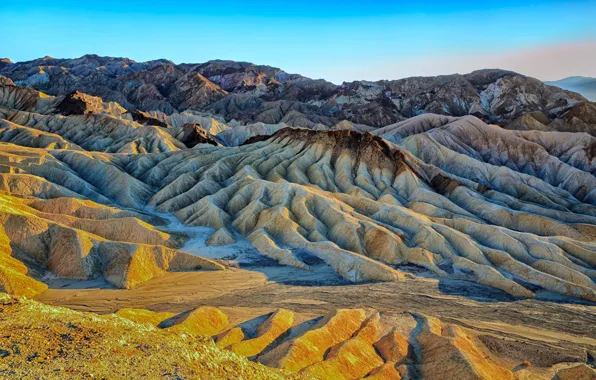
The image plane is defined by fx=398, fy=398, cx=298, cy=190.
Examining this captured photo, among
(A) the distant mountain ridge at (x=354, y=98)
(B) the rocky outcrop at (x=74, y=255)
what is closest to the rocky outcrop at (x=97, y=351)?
(B) the rocky outcrop at (x=74, y=255)

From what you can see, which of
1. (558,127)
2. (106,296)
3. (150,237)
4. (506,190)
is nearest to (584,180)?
(506,190)

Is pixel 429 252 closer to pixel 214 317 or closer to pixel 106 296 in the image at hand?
pixel 214 317

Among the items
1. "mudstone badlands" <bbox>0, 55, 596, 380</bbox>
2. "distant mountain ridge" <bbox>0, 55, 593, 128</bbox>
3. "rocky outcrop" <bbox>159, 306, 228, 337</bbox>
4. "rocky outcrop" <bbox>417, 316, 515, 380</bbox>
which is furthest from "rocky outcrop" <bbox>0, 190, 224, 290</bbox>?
"distant mountain ridge" <bbox>0, 55, 593, 128</bbox>

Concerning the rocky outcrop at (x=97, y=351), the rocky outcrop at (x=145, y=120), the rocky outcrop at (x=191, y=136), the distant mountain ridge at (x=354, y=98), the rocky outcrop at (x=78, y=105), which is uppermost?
the distant mountain ridge at (x=354, y=98)

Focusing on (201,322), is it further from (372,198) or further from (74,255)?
(372,198)

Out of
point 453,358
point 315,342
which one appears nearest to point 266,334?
point 315,342

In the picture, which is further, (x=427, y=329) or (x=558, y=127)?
(x=558, y=127)

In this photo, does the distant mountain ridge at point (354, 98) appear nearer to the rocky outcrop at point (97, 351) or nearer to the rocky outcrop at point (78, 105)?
the rocky outcrop at point (78, 105)

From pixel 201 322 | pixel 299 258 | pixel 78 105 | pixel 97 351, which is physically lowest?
pixel 299 258
